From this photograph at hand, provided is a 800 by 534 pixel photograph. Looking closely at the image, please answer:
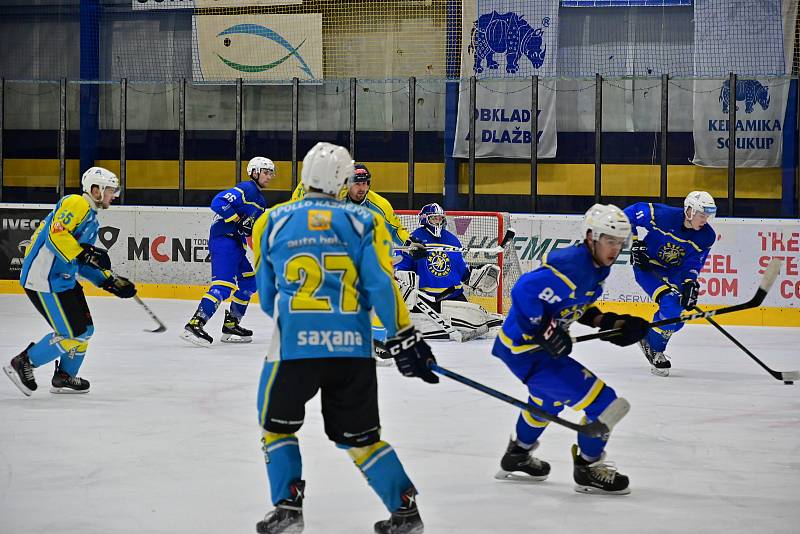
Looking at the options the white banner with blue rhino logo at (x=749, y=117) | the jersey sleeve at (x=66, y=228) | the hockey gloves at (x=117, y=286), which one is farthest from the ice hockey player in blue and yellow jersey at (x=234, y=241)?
the white banner with blue rhino logo at (x=749, y=117)

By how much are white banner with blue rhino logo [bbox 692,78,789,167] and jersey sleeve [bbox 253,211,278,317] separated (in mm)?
8798

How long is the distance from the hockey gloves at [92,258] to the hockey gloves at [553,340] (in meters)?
2.47

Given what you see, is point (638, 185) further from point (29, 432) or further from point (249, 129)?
point (29, 432)

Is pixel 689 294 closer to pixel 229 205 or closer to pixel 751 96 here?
pixel 229 205

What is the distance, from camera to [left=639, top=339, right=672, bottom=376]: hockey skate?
636cm

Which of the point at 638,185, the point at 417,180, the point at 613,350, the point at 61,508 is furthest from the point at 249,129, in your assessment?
the point at 61,508

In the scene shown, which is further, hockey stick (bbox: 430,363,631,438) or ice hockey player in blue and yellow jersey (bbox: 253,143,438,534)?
hockey stick (bbox: 430,363,631,438)

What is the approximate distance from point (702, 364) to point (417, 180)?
5.91 metres

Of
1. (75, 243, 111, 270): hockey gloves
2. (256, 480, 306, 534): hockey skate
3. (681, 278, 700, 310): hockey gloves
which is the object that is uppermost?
(75, 243, 111, 270): hockey gloves

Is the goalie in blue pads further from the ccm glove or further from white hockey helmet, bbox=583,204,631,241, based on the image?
white hockey helmet, bbox=583,204,631,241

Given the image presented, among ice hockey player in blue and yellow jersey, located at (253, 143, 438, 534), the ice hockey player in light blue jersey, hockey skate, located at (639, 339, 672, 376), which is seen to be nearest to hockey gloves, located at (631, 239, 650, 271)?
the ice hockey player in light blue jersey

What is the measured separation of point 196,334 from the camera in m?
→ 7.25

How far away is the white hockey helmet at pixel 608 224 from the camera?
140 inches

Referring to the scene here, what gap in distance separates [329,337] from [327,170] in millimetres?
447
